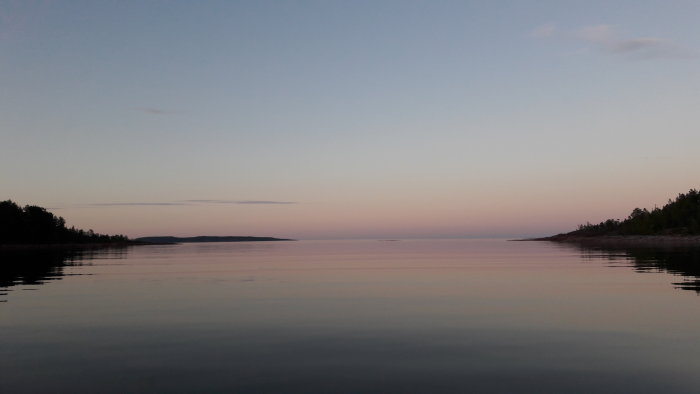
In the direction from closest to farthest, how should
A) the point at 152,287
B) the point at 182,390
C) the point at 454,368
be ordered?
1. the point at 182,390
2. the point at 454,368
3. the point at 152,287

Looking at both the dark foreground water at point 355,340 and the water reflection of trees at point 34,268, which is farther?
the water reflection of trees at point 34,268

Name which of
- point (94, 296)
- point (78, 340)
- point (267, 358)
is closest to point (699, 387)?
point (267, 358)

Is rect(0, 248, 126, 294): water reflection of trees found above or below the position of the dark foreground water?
below

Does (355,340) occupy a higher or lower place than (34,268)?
higher

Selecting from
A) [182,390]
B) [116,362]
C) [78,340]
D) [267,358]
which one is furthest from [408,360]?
[78,340]

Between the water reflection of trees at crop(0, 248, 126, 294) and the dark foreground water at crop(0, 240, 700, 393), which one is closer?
the dark foreground water at crop(0, 240, 700, 393)

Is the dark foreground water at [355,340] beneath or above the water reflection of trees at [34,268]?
above

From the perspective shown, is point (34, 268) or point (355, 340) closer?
point (355, 340)

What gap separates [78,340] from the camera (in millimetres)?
19125

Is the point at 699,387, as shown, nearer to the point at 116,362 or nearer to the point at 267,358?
the point at 267,358

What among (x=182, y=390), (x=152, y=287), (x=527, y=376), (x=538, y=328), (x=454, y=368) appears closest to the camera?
(x=182, y=390)

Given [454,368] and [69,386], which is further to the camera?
[454,368]

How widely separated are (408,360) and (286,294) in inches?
743

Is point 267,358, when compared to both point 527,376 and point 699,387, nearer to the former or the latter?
point 527,376
